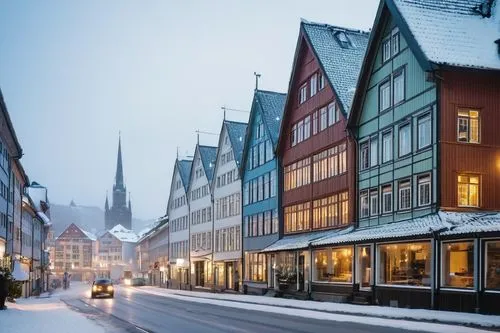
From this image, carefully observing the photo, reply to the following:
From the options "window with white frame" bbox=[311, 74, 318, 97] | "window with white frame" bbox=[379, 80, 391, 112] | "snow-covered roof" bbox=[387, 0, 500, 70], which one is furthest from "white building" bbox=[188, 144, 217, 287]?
"snow-covered roof" bbox=[387, 0, 500, 70]

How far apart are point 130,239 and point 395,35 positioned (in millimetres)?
168513

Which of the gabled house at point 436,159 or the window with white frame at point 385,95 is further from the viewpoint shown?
the window with white frame at point 385,95

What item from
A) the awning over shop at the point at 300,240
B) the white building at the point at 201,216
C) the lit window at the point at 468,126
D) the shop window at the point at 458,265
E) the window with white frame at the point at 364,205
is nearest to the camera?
the shop window at the point at 458,265

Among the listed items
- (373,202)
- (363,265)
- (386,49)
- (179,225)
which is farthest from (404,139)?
(179,225)

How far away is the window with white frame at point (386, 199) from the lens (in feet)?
127

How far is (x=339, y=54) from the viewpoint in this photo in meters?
48.7

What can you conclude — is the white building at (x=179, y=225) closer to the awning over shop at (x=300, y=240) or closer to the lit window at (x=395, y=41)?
the awning over shop at (x=300, y=240)

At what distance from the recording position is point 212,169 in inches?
3152

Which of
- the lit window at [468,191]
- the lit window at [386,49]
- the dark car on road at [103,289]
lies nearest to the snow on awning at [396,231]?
the lit window at [468,191]

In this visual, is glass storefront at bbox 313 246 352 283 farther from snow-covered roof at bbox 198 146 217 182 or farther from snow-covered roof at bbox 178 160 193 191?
snow-covered roof at bbox 178 160 193 191

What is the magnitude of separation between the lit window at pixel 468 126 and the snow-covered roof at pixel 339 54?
34.4ft

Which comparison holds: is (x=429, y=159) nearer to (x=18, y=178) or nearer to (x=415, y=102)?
(x=415, y=102)

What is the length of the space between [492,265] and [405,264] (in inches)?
274

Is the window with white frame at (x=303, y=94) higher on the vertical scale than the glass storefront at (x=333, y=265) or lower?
higher
